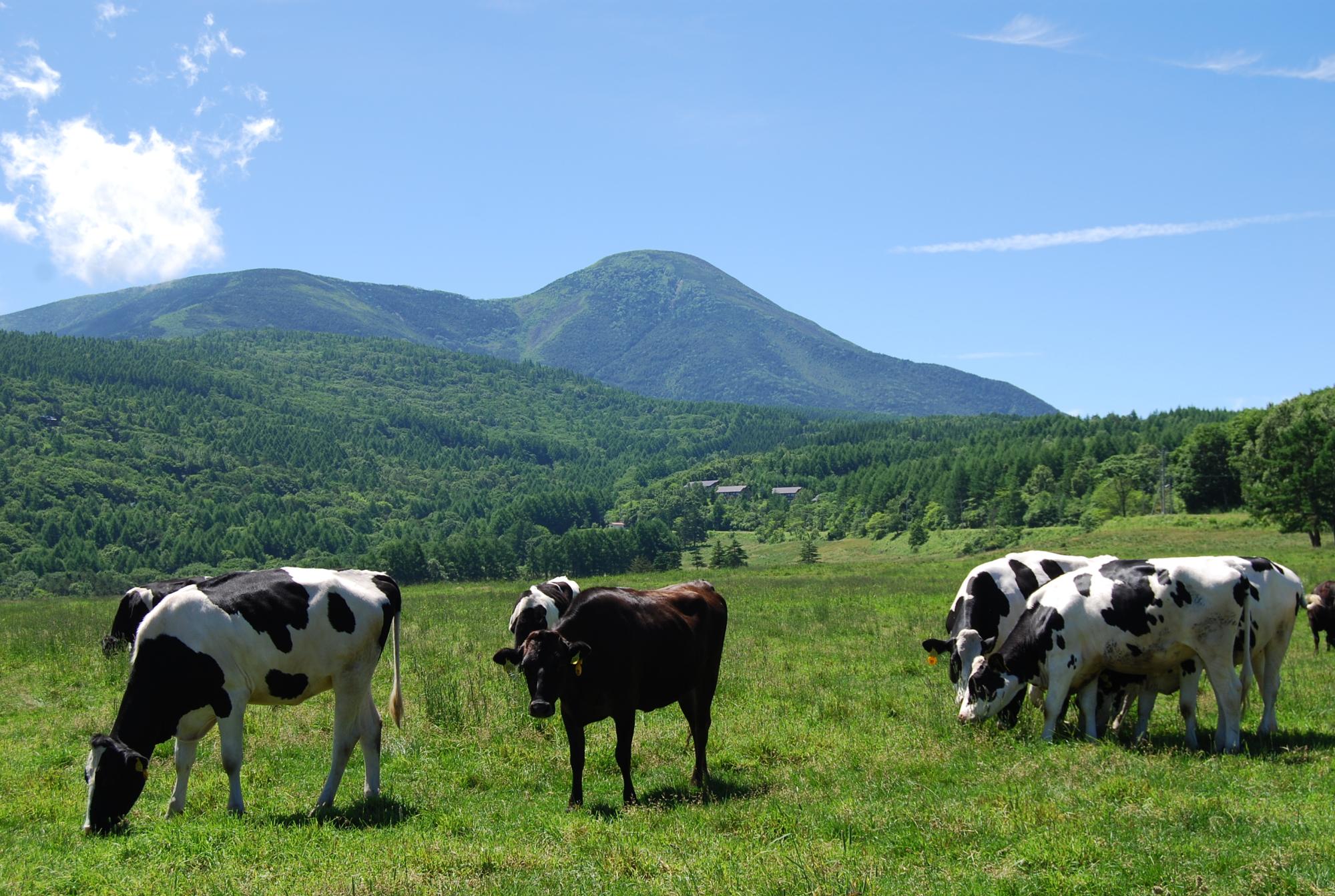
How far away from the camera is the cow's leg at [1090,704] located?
14.0m

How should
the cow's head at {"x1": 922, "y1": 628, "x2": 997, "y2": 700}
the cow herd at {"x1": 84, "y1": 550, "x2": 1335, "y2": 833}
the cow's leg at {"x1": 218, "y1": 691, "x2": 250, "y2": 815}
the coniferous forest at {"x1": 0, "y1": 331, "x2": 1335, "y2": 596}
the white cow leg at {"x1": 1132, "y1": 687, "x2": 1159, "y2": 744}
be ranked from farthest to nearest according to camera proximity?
1. the coniferous forest at {"x1": 0, "y1": 331, "x2": 1335, "y2": 596}
2. the cow's head at {"x1": 922, "y1": 628, "x2": 997, "y2": 700}
3. the white cow leg at {"x1": 1132, "y1": 687, "x2": 1159, "y2": 744}
4. the cow herd at {"x1": 84, "y1": 550, "x2": 1335, "y2": 833}
5. the cow's leg at {"x1": 218, "y1": 691, "x2": 250, "y2": 815}

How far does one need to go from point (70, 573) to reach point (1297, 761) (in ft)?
432

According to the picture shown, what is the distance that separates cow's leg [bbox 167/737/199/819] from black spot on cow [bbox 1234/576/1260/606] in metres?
13.0

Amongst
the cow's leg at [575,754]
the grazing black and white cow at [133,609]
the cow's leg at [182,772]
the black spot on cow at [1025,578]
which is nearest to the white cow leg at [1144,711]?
the black spot on cow at [1025,578]

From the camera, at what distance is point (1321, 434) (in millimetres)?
65688

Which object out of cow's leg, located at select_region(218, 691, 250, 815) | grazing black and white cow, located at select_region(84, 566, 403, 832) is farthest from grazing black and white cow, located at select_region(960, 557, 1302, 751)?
cow's leg, located at select_region(218, 691, 250, 815)

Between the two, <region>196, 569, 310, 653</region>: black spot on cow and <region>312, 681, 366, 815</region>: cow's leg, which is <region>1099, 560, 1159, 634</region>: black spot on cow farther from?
<region>196, 569, 310, 653</region>: black spot on cow

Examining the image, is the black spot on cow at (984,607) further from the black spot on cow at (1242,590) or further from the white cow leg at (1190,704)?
the black spot on cow at (1242,590)

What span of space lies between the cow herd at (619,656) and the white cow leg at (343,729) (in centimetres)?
2

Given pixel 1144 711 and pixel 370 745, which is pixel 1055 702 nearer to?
pixel 1144 711

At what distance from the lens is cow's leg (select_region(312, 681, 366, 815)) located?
11344 millimetres

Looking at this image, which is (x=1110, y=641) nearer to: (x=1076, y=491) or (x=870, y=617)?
(x=870, y=617)

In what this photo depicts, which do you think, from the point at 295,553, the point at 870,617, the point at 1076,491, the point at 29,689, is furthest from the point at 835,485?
the point at 29,689

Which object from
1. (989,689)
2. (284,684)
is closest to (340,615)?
(284,684)
